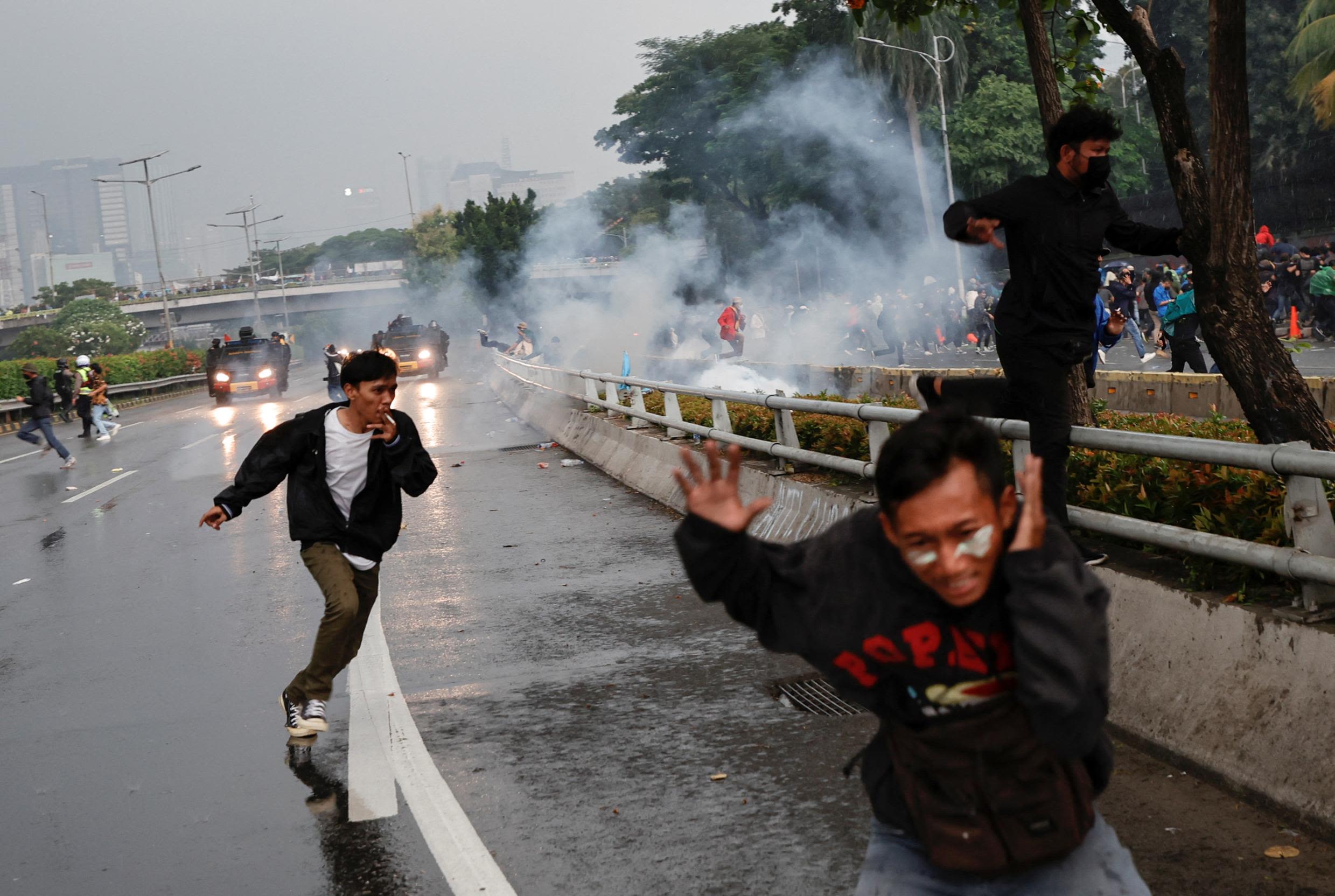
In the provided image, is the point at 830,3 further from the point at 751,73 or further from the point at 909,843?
the point at 909,843

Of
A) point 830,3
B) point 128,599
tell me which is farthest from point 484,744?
point 830,3

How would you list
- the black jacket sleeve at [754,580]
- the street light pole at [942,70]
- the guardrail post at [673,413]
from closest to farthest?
the black jacket sleeve at [754,580] → the guardrail post at [673,413] → the street light pole at [942,70]

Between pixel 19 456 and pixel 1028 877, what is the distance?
27422 millimetres

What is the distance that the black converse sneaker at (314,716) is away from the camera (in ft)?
20.6

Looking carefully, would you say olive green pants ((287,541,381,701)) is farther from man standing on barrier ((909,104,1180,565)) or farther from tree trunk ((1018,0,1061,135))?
tree trunk ((1018,0,1061,135))

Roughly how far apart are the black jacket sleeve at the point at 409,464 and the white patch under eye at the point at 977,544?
407cm

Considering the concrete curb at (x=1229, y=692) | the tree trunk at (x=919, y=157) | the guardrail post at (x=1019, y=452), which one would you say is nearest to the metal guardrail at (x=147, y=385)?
the tree trunk at (x=919, y=157)

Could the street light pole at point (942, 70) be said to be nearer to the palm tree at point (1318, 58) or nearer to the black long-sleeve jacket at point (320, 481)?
the palm tree at point (1318, 58)

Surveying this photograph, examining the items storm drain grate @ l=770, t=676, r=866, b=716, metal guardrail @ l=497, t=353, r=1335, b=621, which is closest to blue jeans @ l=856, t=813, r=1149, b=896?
metal guardrail @ l=497, t=353, r=1335, b=621

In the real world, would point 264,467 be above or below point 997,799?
above

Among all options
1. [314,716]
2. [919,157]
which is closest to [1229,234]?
[314,716]

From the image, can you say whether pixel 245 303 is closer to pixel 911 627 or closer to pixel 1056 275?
pixel 1056 275

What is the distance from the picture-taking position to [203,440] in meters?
26.6

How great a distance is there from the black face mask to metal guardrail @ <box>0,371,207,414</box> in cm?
3663
